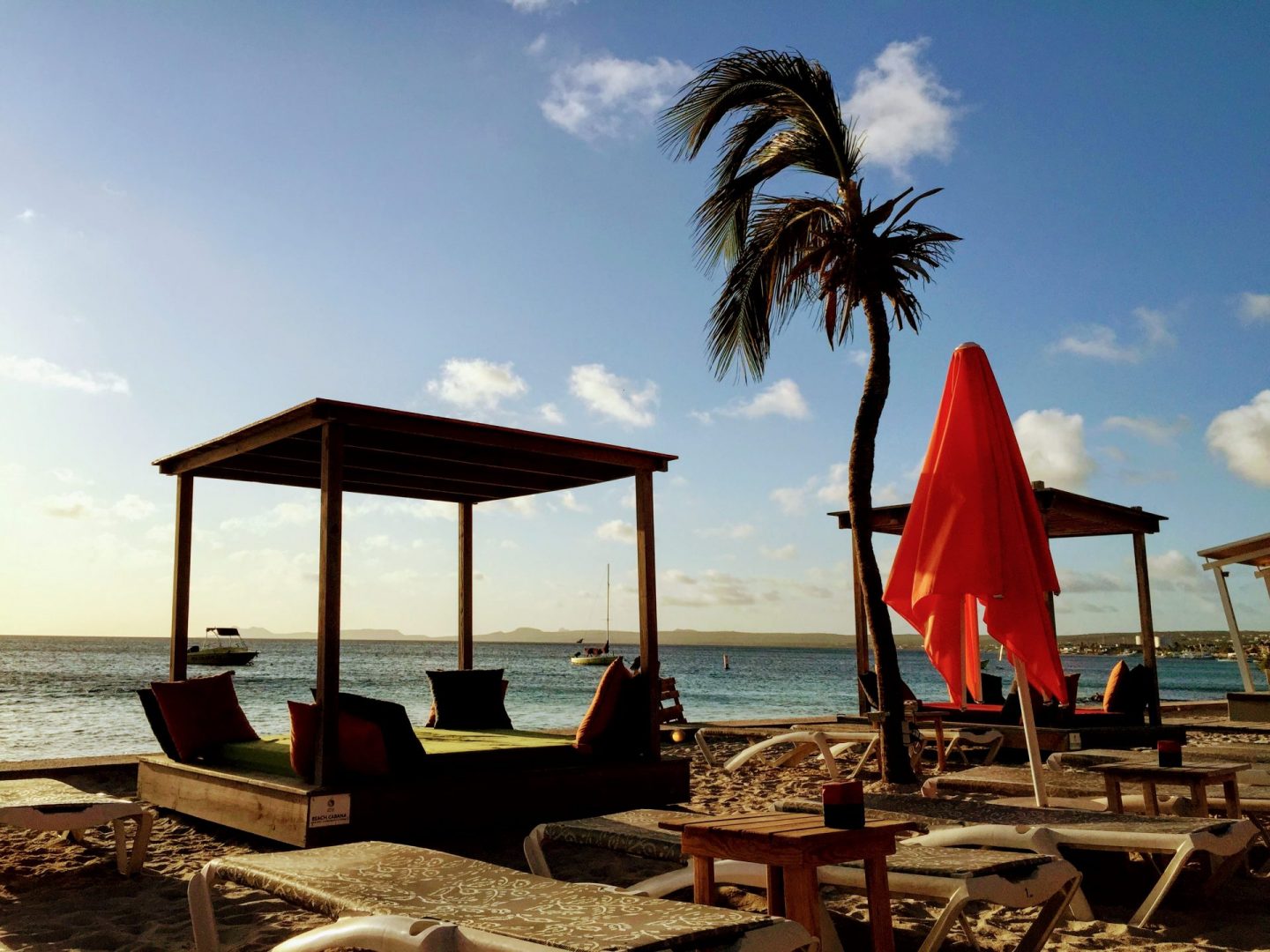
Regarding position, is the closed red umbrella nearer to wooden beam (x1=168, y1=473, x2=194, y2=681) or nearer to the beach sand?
the beach sand

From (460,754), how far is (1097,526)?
316 inches

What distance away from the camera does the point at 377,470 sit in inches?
285

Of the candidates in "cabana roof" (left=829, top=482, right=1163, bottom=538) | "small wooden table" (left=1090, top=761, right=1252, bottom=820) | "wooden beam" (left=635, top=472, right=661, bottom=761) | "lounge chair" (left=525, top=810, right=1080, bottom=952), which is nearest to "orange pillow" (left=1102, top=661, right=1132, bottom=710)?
"cabana roof" (left=829, top=482, right=1163, bottom=538)

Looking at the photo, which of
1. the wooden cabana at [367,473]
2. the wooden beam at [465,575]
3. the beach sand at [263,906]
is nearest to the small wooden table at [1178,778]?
the beach sand at [263,906]

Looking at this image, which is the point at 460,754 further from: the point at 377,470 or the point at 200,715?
the point at 377,470

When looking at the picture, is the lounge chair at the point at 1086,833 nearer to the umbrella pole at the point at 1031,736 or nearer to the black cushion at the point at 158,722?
the umbrella pole at the point at 1031,736

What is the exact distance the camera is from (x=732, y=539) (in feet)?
86.1

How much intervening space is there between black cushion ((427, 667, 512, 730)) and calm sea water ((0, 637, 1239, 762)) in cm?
1279

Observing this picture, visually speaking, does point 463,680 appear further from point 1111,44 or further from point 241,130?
point 1111,44

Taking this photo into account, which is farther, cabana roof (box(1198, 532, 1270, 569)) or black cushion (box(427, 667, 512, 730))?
cabana roof (box(1198, 532, 1270, 569))

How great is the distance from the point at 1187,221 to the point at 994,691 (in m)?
6.16

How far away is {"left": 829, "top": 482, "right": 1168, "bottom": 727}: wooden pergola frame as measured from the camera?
386 inches

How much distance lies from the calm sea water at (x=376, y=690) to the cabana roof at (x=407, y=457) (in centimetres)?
1323

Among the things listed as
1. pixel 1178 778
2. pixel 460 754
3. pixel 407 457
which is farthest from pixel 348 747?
pixel 1178 778
